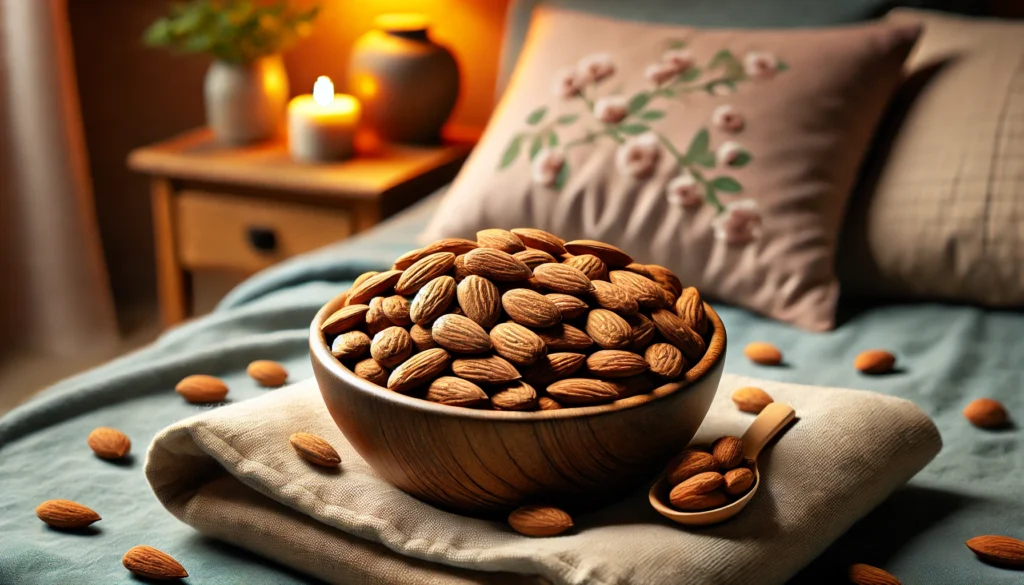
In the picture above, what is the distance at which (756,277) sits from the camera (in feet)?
3.97

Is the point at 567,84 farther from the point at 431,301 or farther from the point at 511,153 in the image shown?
the point at 431,301

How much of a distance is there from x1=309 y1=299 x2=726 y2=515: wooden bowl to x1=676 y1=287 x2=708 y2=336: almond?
27 mm

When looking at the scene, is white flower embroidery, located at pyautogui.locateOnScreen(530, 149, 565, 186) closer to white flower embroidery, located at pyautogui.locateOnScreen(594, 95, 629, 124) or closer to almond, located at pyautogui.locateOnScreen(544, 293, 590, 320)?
white flower embroidery, located at pyautogui.locateOnScreen(594, 95, 629, 124)

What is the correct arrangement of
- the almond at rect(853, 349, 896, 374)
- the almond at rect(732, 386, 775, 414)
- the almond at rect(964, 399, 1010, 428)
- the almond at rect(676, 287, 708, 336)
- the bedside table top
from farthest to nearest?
the bedside table top
the almond at rect(853, 349, 896, 374)
the almond at rect(964, 399, 1010, 428)
the almond at rect(732, 386, 775, 414)
the almond at rect(676, 287, 708, 336)

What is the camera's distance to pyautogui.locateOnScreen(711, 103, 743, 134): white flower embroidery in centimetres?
124

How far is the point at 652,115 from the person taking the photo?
128 centimetres

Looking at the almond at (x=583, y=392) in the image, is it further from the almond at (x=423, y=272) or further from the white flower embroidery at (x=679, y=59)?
the white flower embroidery at (x=679, y=59)

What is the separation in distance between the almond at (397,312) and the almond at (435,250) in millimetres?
50

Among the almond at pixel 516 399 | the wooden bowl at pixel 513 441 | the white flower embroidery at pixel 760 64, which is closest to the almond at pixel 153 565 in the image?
the wooden bowl at pixel 513 441

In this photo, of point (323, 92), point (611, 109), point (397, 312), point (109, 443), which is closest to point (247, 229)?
point (323, 92)

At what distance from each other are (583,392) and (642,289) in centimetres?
11

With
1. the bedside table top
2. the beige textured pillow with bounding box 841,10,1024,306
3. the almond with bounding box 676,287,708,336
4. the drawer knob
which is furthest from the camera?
the drawer knob

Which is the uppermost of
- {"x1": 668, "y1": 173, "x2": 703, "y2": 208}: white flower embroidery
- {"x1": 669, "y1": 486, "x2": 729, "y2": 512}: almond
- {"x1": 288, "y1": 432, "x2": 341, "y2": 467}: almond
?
{"x1": 668, "y1": 173, "x2": 703, "y2": 208}: white flower embroidery

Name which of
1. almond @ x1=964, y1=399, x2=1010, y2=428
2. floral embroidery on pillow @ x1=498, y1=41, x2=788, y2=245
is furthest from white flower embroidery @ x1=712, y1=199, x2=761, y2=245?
almond @ x1=964, y1=399, x2=1010, y2=428
